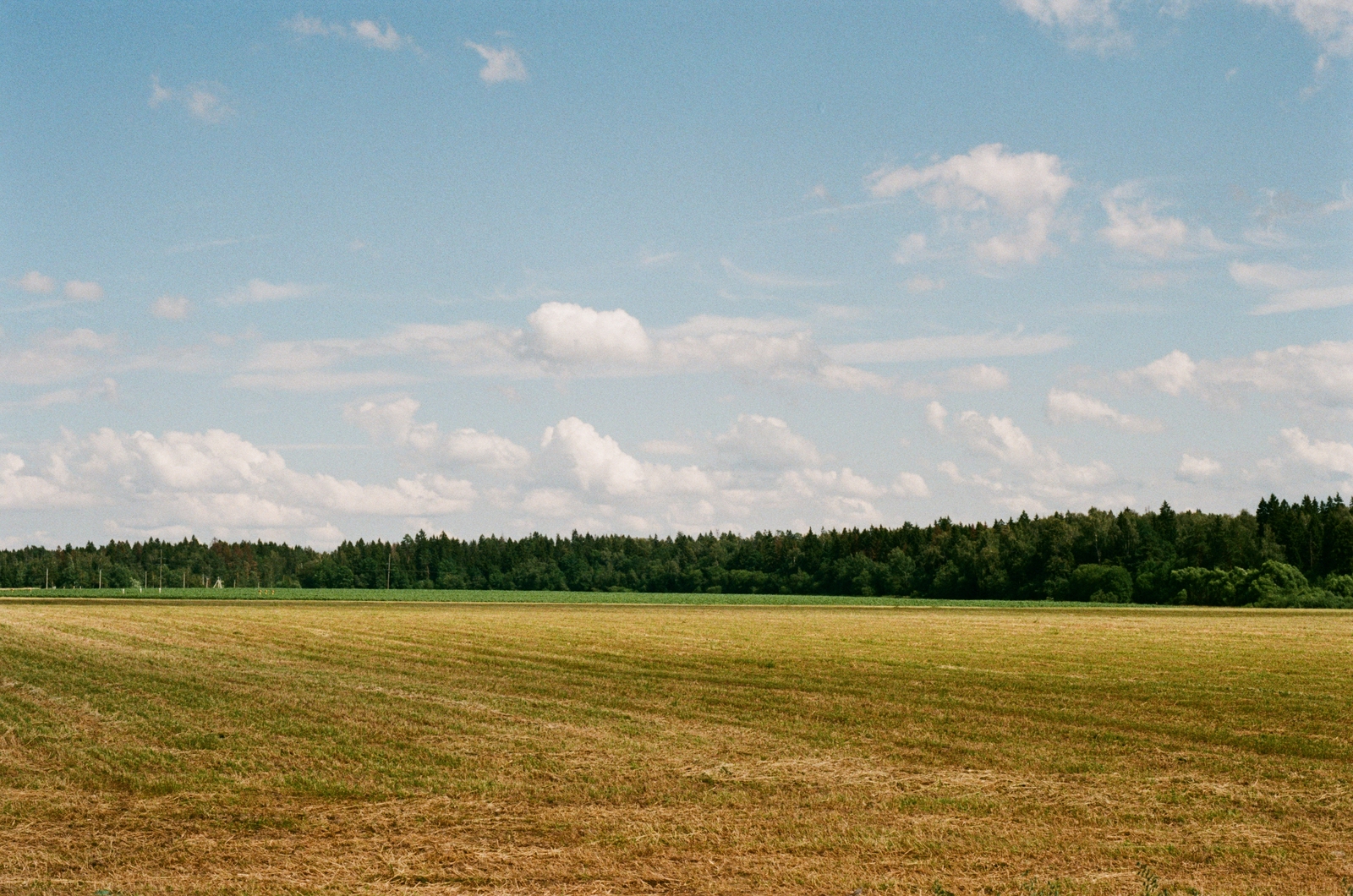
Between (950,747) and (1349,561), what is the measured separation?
385 feet

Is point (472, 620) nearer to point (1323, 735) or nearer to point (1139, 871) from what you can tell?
point (1323, 735)

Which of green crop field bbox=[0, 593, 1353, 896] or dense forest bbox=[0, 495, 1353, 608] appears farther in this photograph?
dense forest bbox=[0, 495, 1353, 608]

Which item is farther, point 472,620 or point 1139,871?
point 472,620

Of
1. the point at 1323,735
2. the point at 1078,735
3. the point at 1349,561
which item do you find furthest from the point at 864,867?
the point at 1349,561

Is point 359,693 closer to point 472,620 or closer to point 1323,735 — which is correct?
point 1323,735

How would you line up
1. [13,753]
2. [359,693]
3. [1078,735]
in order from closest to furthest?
[13,753] < [1078,735] < [359,693]

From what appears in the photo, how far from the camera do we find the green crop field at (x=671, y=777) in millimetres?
10977

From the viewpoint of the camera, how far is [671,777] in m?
15.3

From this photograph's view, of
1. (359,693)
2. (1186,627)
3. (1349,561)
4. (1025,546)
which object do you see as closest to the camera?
(359,693)

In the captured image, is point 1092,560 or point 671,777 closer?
point 671,777

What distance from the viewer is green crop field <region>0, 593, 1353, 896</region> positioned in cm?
1098

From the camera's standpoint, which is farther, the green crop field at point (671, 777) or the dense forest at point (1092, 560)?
the dense forest at point (1092, 560)

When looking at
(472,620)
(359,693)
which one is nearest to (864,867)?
(359,693)

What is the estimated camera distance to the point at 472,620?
5781cm
